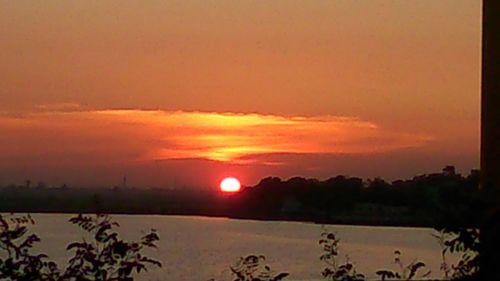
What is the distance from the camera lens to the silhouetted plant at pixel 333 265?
545cm

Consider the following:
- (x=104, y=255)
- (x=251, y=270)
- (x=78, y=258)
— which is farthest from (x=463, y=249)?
→ (x=78, y=258)

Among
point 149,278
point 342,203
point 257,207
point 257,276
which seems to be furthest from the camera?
point 257,207

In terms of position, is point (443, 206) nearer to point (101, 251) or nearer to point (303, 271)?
point (101, 251)

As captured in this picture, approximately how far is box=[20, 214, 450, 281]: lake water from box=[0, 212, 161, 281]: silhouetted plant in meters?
0.23

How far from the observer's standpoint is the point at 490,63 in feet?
18.4

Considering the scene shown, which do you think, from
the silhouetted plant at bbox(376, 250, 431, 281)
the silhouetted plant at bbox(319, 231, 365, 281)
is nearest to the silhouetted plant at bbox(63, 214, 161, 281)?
the silhouetted plant at bbox(319, 231, 365, 281)

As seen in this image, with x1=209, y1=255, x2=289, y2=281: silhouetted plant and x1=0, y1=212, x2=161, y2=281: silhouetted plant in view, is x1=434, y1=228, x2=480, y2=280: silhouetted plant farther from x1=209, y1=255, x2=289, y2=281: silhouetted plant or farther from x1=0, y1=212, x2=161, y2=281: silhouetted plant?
x1=0, y1=212, x2=161, y2=281: silhouetted plant

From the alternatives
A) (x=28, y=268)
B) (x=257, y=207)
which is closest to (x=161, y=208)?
(x=257, y=207)

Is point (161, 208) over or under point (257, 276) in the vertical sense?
over

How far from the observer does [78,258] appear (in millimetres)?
5027

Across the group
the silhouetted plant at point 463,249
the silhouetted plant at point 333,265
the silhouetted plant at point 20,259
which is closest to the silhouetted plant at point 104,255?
the silhouetted plant at point 20,259

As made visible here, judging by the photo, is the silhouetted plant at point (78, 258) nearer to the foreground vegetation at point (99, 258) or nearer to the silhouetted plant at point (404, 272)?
the foreground vegetation at point (99, 258)

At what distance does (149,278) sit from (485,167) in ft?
7.09

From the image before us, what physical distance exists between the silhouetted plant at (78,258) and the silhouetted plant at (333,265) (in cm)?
107
